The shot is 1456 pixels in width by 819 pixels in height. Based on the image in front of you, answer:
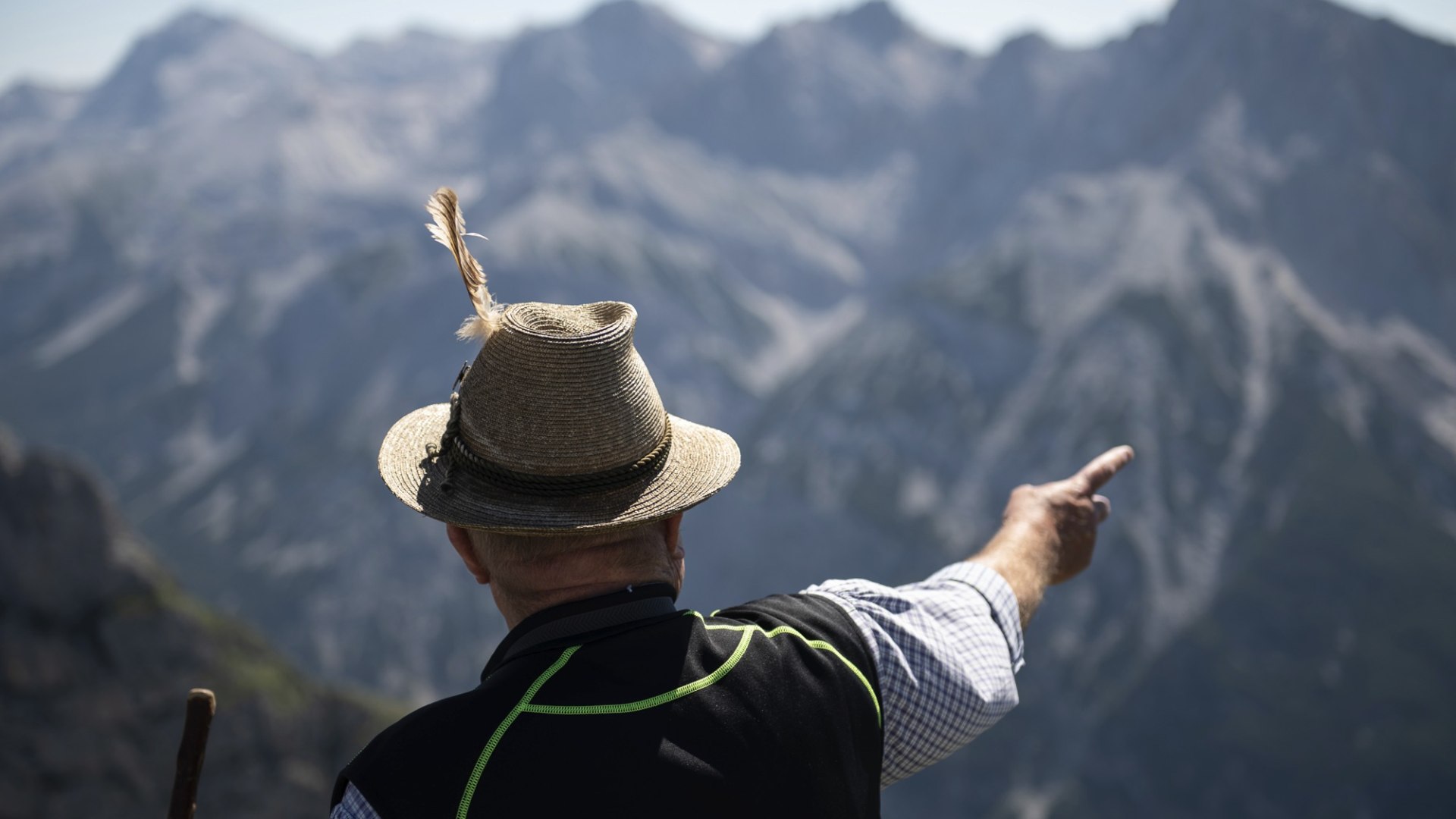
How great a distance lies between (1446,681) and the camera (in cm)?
15888

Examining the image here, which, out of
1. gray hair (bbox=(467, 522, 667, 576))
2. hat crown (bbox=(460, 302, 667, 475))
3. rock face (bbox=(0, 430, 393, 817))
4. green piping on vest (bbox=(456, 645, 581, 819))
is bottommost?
rock face (bbox=(0, 430, 393, 817))

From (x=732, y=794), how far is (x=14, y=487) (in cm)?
10608

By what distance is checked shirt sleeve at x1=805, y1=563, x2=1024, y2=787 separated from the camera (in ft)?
12.3

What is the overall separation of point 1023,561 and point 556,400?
214 centimetres

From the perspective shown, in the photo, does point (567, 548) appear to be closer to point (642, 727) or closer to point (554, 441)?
point (554, 441)

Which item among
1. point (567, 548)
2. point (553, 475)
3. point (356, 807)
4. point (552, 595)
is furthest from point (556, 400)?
point (356, 807)

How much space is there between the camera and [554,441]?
3396 mm

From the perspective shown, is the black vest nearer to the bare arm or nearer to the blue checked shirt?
the blue checked shirt

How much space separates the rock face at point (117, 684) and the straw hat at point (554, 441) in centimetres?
9216

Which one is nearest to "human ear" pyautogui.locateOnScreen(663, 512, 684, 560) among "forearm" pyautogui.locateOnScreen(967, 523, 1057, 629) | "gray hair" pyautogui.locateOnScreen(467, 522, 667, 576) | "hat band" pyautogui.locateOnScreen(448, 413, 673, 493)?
"gray hair" pyautogui.locateOnScreen(467, 522, 667, 576)

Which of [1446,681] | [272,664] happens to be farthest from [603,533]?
[1446,681]

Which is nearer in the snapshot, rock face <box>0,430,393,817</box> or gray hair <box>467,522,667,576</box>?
gray hair <box>467,522,667,576</box>

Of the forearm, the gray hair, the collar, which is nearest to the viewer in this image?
the collar

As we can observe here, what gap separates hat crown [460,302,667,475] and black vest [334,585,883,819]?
1.47 feet
